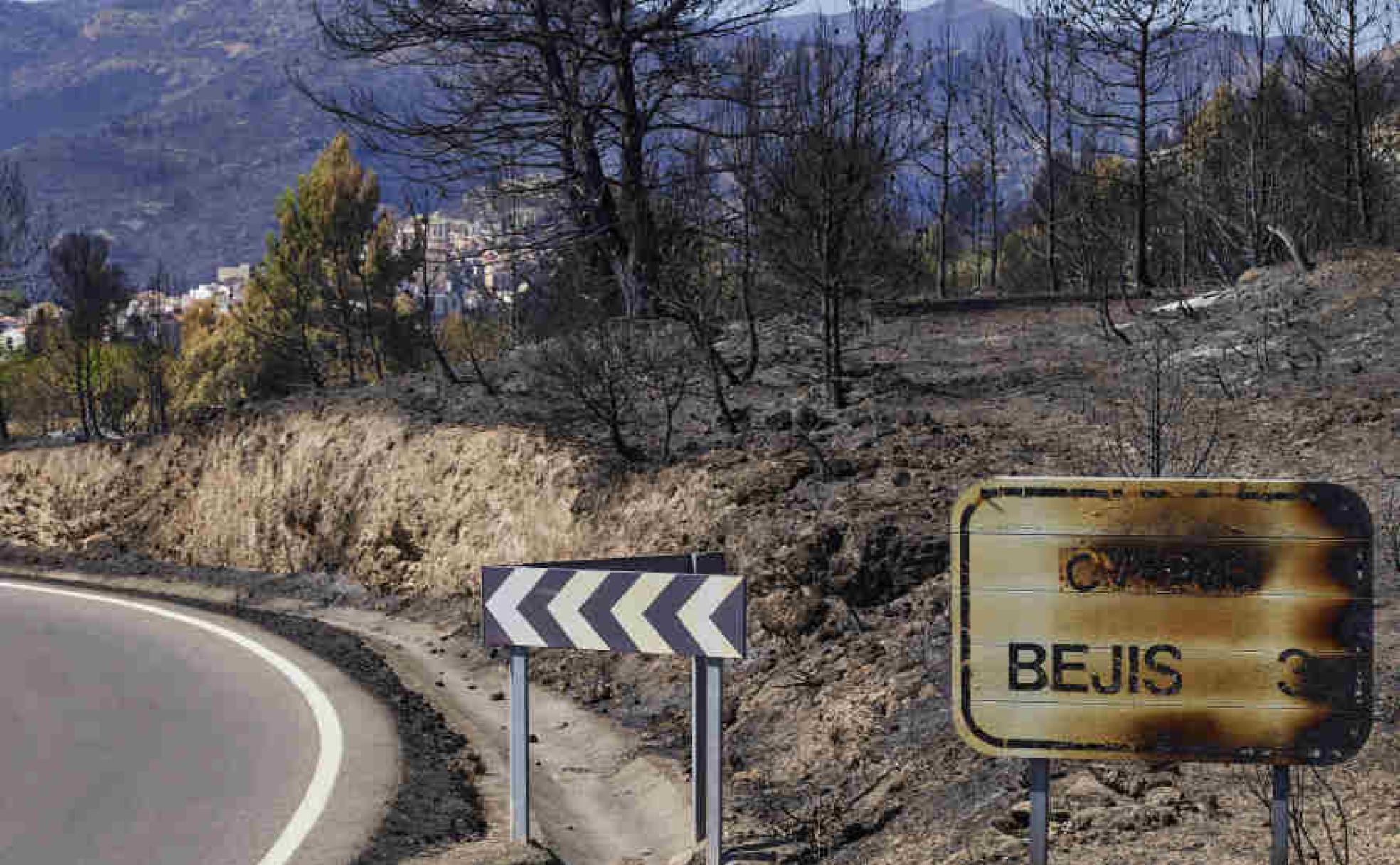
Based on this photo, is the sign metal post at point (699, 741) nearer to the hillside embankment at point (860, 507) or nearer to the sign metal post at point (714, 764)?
the hillside embankment at point (860, 507)

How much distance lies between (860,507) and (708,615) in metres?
5.19

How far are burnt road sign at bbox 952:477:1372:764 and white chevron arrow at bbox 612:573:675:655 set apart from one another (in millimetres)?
2139

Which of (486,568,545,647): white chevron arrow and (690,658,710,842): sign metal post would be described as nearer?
(486,568,545,647): white chevron arrow

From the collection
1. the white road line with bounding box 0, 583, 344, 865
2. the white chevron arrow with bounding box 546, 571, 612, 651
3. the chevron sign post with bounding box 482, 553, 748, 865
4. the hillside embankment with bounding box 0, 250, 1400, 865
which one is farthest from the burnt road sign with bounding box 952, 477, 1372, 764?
the white road line with bounding box 0, 583, 344, 865

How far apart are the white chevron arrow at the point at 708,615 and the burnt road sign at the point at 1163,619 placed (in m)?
1.82

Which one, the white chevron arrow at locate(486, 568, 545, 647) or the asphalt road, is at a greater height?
the white chevron arrow at locate(486, 568, 545, 647)

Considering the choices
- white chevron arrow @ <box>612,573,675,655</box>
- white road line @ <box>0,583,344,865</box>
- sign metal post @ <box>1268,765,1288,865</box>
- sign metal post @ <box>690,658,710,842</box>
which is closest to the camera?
sign metal post @ <box>1268,765,1288,865</box>

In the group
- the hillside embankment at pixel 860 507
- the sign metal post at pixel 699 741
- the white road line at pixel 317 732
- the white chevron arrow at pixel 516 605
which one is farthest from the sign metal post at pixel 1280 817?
the white road line at pixel 317 732

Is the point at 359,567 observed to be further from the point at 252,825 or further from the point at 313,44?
the point at 252,825

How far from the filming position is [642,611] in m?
6.80

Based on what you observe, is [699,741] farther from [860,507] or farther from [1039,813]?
[860,507]

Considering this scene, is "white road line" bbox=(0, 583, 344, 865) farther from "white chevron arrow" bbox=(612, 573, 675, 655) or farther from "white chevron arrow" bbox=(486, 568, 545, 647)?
"white chevron arrow" bbox=(612, 573, 675, 655)

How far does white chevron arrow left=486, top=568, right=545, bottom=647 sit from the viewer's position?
7066mm

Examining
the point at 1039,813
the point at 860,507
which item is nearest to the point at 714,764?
the point at 1039,813
